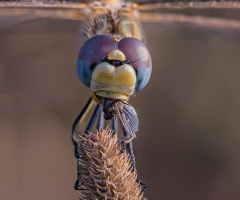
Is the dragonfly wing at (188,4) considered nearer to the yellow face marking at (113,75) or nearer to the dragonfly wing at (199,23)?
the dragonfly wing at (199,23)

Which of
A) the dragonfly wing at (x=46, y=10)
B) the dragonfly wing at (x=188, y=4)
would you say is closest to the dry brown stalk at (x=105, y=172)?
the dragonfly wing at (x=46, y=10)

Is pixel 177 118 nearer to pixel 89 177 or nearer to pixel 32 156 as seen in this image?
pixel 32 156

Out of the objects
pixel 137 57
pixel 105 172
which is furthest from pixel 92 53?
pixel 105 172

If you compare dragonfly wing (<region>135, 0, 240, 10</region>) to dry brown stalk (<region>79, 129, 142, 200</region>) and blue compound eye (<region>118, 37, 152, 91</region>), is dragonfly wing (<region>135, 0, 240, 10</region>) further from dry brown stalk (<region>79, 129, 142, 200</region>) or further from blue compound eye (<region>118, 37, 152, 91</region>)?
dry brown stalk (<region>79, 129, 142, 200</region>)

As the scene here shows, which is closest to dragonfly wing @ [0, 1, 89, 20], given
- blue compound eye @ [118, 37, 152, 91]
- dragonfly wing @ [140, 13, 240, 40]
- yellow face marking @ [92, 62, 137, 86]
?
dragonfly wing @ [140, 13, 240, 40]

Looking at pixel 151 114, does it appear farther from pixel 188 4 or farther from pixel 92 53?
pixel 92 53
